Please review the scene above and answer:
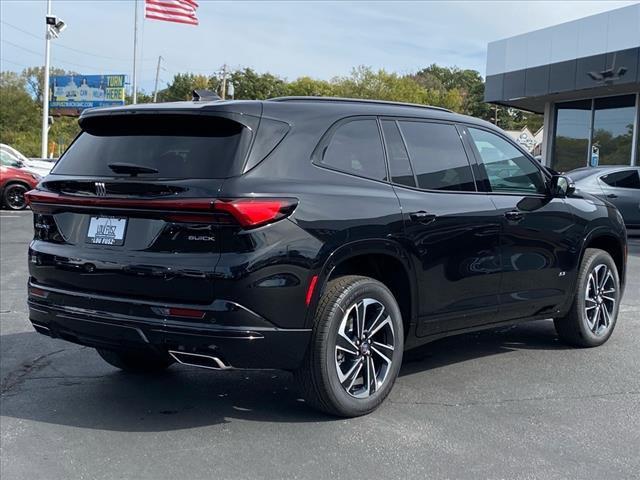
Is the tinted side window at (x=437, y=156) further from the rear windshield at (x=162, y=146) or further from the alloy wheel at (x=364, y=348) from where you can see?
the rear windshield at (x=162, y=146)

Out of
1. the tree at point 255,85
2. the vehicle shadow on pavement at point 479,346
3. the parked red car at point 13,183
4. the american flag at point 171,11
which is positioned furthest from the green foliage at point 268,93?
the vehicle shadow on pavement at point 479,346

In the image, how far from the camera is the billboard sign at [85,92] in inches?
2822

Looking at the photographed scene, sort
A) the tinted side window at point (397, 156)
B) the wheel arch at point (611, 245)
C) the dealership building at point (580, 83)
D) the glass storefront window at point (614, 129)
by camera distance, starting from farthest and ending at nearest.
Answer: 1. the glass storefront window at point (614, 129)
2. the dealership building at point (580, 83)
3. the wheel arch at point (611, 245)
4. the tinted side window at point (397, 156)

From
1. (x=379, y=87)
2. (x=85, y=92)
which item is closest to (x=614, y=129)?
(x=379, y=87)

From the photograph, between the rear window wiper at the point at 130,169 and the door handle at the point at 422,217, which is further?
the door handle at the point at 422,217

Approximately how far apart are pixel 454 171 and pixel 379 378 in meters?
1.57

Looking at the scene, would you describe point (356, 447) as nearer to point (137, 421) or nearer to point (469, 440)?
point (469, 440)

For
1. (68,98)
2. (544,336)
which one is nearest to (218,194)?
(544,336)

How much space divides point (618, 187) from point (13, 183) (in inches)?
595

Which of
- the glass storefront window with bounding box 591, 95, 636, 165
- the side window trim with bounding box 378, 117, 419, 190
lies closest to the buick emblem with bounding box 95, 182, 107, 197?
the side window trim with bounding box 378, 117, 419, 190

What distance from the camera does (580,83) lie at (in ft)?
75.9

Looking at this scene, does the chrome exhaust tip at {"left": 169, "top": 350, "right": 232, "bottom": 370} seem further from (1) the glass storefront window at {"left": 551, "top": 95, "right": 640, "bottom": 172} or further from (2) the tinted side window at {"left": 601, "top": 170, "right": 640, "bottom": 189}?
(1) the glass storefront window at {"left": 551, "top": 95, "right": 640, "bottom": 172}

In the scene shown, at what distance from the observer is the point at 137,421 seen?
4.40 m

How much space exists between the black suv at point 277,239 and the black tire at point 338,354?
0.01 meters
